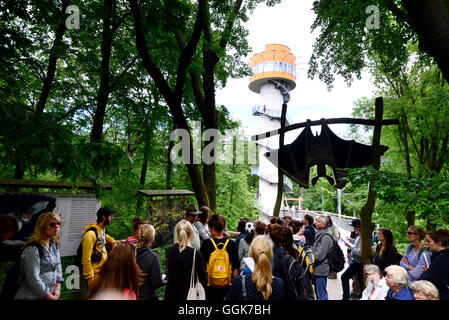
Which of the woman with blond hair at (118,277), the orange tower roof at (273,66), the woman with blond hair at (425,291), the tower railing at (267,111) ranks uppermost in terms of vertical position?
the orange tower roof at (273,66)

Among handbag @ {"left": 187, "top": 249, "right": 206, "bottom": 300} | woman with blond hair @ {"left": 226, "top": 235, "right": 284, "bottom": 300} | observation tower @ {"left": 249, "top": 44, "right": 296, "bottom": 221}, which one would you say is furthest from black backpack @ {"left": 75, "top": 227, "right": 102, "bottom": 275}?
observation tower @ {"left": 249, "top": 44, "right": 296, "bottom": 221}

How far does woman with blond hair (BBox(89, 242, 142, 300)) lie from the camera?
197 centimetres

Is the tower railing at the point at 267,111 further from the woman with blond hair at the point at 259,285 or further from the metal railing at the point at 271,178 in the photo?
the woman with blond hair at the point at 259,285

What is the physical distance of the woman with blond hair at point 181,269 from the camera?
3.06 meters

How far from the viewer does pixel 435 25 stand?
12.4ft

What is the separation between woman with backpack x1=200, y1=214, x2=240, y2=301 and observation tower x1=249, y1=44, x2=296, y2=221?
26612mm

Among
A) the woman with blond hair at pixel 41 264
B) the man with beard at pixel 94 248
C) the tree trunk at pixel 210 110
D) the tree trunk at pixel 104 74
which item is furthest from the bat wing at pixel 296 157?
the woman with blond hair at pixel 41 264

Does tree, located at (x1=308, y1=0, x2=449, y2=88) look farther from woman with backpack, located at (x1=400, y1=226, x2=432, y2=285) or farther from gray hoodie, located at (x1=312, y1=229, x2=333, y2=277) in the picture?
gray hoodie, located at (x1=312, y1=229, x2=333, y2=277)

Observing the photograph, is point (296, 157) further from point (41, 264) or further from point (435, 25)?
point (41, 264)

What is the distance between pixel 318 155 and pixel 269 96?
93.7 ft

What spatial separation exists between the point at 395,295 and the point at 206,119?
5577 mm

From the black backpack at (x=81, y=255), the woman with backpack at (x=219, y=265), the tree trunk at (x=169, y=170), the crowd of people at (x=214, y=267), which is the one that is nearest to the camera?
the crowd of people at (x=214, y=267)
